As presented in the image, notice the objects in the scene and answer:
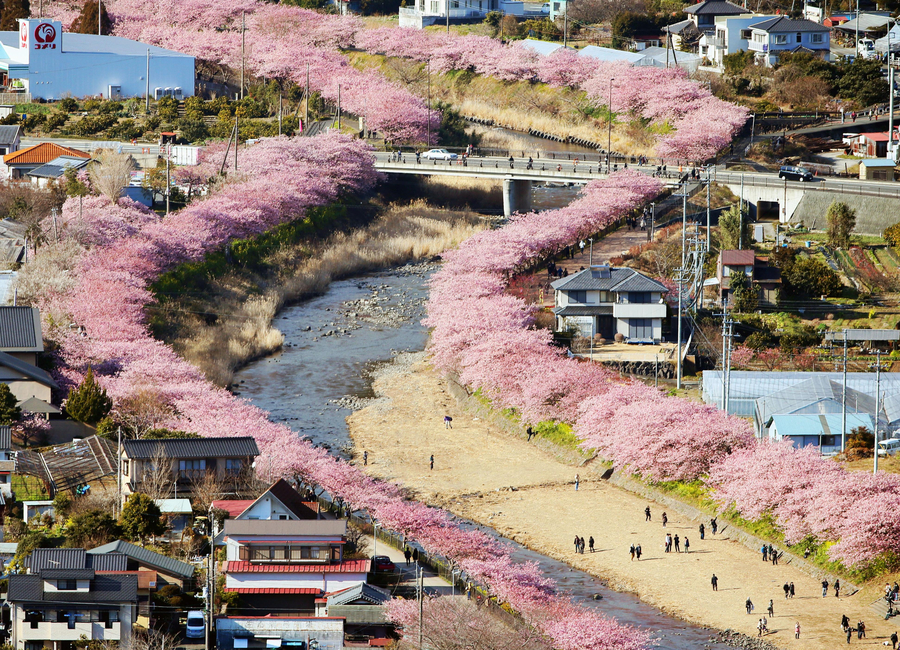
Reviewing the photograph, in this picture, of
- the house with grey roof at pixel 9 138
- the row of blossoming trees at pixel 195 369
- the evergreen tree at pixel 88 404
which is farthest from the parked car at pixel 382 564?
the house with grey roof at pixel 9 138

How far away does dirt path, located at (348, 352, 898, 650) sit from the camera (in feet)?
140

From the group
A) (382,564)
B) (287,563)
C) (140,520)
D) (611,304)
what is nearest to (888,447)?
(611,304)

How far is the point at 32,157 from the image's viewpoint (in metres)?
84.2

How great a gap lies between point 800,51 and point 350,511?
63958mm

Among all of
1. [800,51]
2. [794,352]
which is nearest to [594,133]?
[800,51]

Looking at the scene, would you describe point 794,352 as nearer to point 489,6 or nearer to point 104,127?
point 104,127

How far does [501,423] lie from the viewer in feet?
190

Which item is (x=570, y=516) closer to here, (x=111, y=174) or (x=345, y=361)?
(x=345, y=361)

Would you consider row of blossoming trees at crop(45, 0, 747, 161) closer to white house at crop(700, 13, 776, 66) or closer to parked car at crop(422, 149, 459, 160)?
parked car at crop(422, 149, 459, 160)

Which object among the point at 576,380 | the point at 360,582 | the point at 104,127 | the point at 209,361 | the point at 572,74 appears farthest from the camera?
the point at 572,74

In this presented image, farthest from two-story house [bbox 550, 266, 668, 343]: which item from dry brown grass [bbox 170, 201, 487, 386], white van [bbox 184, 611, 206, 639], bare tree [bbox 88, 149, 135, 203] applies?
white van [bbox 184, 611, 206, 639]

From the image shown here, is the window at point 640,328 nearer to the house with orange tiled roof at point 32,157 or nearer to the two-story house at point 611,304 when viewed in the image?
the two-story house at point 611,304

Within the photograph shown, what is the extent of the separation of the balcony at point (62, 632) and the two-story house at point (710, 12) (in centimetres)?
7974

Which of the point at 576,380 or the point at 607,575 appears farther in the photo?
the point at 576,380
